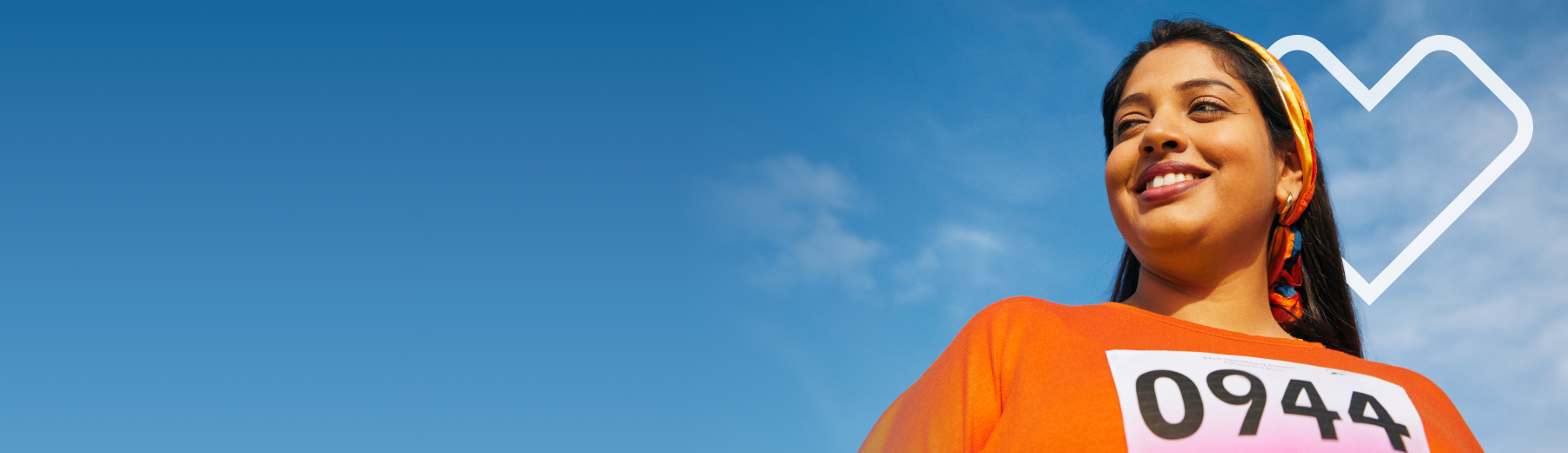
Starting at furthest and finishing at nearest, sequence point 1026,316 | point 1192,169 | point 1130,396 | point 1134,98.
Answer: point 1134,98, point 1192,169, point 1026,316, point 1130,396

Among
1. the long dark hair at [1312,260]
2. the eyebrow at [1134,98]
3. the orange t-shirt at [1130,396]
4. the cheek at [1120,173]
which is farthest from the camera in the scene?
the long dark hair at [1312,260]

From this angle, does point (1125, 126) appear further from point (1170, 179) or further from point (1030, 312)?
point (1030, 312)

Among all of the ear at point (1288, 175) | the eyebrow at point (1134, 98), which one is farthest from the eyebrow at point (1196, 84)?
the ear at point (1288, 175)

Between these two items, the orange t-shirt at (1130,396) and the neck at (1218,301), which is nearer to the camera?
the orange t-shirt at (1130,396)

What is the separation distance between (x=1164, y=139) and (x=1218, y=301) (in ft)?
1.85

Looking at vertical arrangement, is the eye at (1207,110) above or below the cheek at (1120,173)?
above

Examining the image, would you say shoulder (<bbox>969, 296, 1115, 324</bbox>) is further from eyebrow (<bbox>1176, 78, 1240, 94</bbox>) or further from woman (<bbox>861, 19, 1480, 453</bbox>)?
eyebrow (<bbox>1176, 78, 1240, 94</bbox>)

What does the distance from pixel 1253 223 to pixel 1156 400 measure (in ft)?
3.31

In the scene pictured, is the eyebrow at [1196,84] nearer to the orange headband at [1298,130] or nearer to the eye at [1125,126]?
the eye at [1125,126]

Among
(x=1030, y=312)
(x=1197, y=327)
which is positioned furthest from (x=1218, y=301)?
(x=1030, y=312)

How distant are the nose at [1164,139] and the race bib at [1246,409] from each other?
0.68m

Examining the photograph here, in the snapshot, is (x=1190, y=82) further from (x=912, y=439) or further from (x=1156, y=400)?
(x=912, y=439)

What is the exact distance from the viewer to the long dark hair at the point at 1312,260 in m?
3.31

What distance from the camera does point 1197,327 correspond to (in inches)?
105
